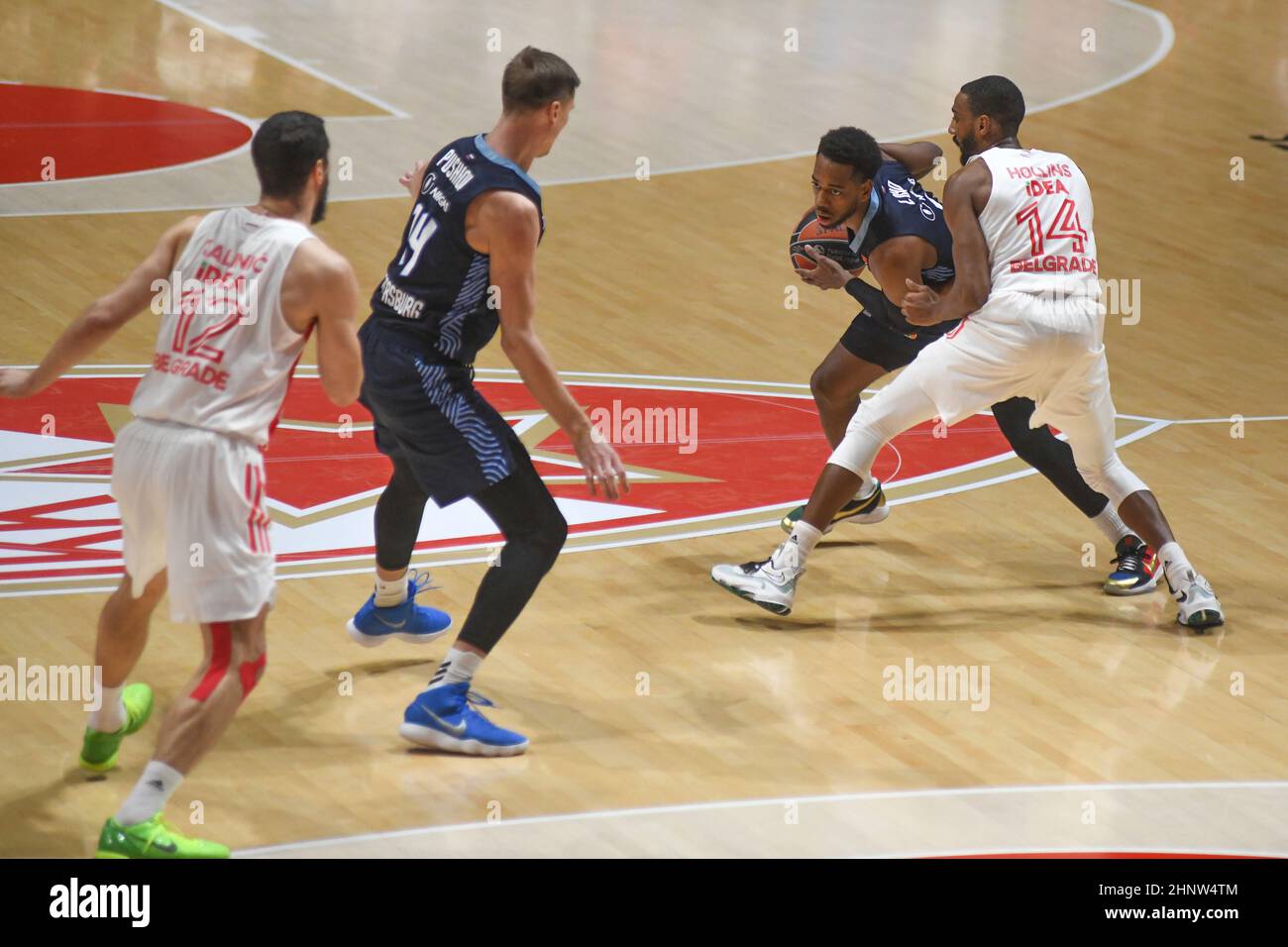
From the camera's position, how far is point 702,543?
6.92m

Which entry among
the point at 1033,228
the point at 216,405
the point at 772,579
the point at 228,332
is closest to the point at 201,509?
the point at 216,405

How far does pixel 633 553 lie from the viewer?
6.80 meters

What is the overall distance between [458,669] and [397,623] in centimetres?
62

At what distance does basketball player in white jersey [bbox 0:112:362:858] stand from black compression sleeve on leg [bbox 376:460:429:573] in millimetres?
1117

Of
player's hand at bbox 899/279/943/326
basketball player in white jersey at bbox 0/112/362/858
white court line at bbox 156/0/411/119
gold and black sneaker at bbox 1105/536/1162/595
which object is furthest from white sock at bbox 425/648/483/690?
white court line at bbox 156/0/411/119

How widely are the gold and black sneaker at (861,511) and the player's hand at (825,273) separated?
0.91 meters

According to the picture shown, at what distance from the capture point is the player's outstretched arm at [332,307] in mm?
4441

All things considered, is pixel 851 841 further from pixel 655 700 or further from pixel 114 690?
pixel 114 690

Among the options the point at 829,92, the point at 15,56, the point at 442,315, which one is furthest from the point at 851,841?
the point at 15,56

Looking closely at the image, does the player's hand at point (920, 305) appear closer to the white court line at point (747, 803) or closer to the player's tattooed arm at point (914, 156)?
the player's tattooed arm at point (914, 156)

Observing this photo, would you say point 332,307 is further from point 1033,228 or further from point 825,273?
point 1033,228

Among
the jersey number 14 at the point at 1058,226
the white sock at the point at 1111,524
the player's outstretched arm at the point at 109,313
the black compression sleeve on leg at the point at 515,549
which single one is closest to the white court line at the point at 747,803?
the black compression sleeve on leg at the point at 515,549

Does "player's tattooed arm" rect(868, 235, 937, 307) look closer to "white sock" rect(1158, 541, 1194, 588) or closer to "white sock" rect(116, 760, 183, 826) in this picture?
"white sock" rect(1158, 541, 1194, 588)

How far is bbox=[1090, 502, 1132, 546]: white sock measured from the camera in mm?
6727
